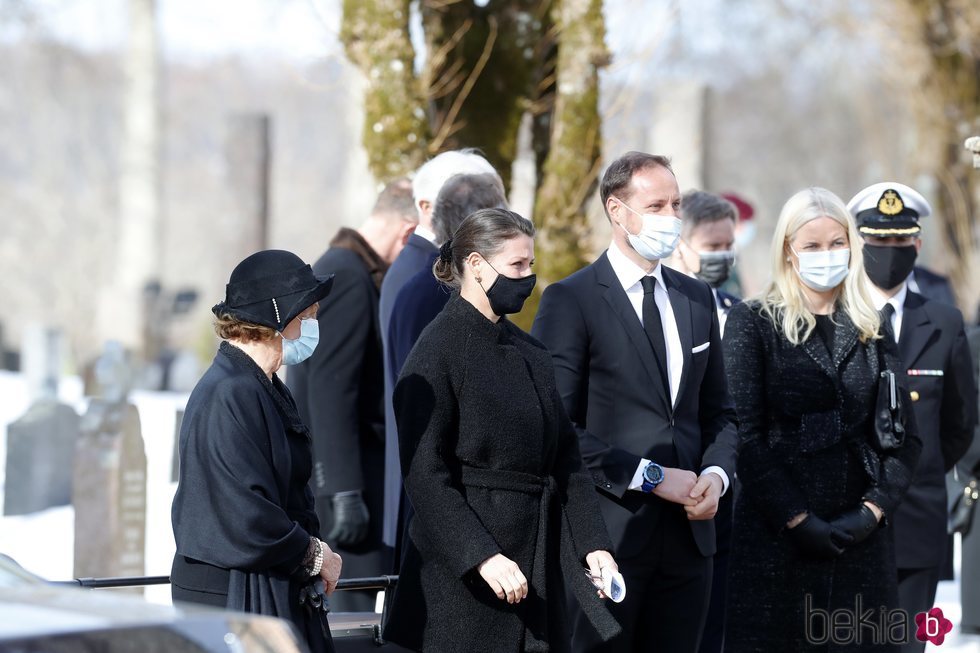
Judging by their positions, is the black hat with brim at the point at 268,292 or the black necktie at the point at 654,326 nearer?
the black hat with brim at the point at 268,292

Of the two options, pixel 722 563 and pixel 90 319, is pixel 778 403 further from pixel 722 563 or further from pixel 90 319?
pixel 90 319

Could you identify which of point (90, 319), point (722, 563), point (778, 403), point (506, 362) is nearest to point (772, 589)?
point (722, 563)

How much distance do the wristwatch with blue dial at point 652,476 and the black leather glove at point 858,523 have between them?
0.78m

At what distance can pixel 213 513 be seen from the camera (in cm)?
382

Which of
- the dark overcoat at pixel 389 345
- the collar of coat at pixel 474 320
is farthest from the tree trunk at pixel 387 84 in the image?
the collar of coat at pixel 474 320

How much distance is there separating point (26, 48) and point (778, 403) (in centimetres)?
3638

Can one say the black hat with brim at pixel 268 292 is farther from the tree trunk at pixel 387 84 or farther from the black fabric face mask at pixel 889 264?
the tree trunk at pixel 387 84

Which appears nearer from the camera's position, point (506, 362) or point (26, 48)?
point (506, 362)

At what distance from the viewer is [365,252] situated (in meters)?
6.47

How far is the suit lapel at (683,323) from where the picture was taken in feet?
15.9

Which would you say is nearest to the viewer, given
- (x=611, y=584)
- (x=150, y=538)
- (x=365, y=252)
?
(x=611, y=584)

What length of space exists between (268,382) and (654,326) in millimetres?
1463

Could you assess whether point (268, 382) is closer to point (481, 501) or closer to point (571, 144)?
point (481, 501)

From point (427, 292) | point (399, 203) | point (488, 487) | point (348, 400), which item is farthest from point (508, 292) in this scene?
point (399, 203)
